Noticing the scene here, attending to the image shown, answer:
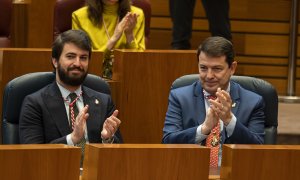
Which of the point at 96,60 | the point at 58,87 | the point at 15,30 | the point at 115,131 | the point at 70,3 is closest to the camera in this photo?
the point at 115,131

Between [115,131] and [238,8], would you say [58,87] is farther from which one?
[238,8]

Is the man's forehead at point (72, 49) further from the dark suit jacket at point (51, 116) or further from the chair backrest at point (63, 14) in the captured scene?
the chair backrest at point (63, 14)

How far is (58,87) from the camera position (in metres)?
3.39

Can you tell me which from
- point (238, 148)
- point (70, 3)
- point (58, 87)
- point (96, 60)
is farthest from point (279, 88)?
point (238, 148)

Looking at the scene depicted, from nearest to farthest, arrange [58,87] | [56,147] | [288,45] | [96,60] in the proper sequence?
[56,147], [58,87], [96,60], [288,45]

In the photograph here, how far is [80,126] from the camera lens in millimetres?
3082

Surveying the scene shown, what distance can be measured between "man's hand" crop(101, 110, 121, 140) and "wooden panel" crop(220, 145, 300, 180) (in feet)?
2.24

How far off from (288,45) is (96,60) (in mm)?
2292

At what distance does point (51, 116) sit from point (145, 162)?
1.01 metres

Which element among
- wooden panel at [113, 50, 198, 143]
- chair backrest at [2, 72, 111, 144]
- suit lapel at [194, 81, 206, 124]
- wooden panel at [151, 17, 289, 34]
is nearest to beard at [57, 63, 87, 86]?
chair backrest at [2, 72, 111, 144]

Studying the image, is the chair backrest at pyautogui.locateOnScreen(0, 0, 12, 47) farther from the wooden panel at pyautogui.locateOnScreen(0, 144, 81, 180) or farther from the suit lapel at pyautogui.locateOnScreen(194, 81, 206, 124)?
the wooden panel at pyautogui.locateOnScreen(0, 144, 81, 180)

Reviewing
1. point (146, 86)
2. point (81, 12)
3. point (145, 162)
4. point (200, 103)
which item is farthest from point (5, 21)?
point (145, 162)

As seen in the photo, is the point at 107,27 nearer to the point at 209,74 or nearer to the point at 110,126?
the point at 209,74

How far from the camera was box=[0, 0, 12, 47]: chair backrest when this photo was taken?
4973 millimetres
